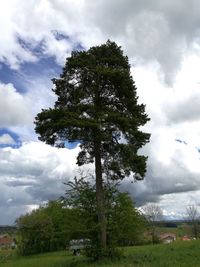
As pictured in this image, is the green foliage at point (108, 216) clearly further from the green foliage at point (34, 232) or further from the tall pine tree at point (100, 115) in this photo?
the green foliage at point (34, 232)

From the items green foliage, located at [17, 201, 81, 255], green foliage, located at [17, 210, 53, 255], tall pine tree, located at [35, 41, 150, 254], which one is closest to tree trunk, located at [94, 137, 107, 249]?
tall pine tree, located at [35, 41, 150, 254]

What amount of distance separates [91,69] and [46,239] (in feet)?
145

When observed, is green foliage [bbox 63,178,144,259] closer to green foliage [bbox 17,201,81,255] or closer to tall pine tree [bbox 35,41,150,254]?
tall pine tree [bbox 35,41,150,254]

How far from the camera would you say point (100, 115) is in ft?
104

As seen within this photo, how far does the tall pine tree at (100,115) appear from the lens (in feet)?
103

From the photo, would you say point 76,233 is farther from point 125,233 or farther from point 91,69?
point 91,69

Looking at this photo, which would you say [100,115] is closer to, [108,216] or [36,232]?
[108,216]

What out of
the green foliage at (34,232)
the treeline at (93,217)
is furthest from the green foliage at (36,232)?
the treeline at (93,217)

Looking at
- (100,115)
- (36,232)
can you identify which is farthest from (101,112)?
(36,232)

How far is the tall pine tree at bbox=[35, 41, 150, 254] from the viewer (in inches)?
1235

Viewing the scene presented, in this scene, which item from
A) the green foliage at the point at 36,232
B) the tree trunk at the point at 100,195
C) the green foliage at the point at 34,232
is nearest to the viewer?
the tree trunk at the point at 100,195

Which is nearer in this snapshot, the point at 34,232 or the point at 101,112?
the point at 101,112

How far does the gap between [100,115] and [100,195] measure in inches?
231

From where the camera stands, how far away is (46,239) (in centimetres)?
7075
